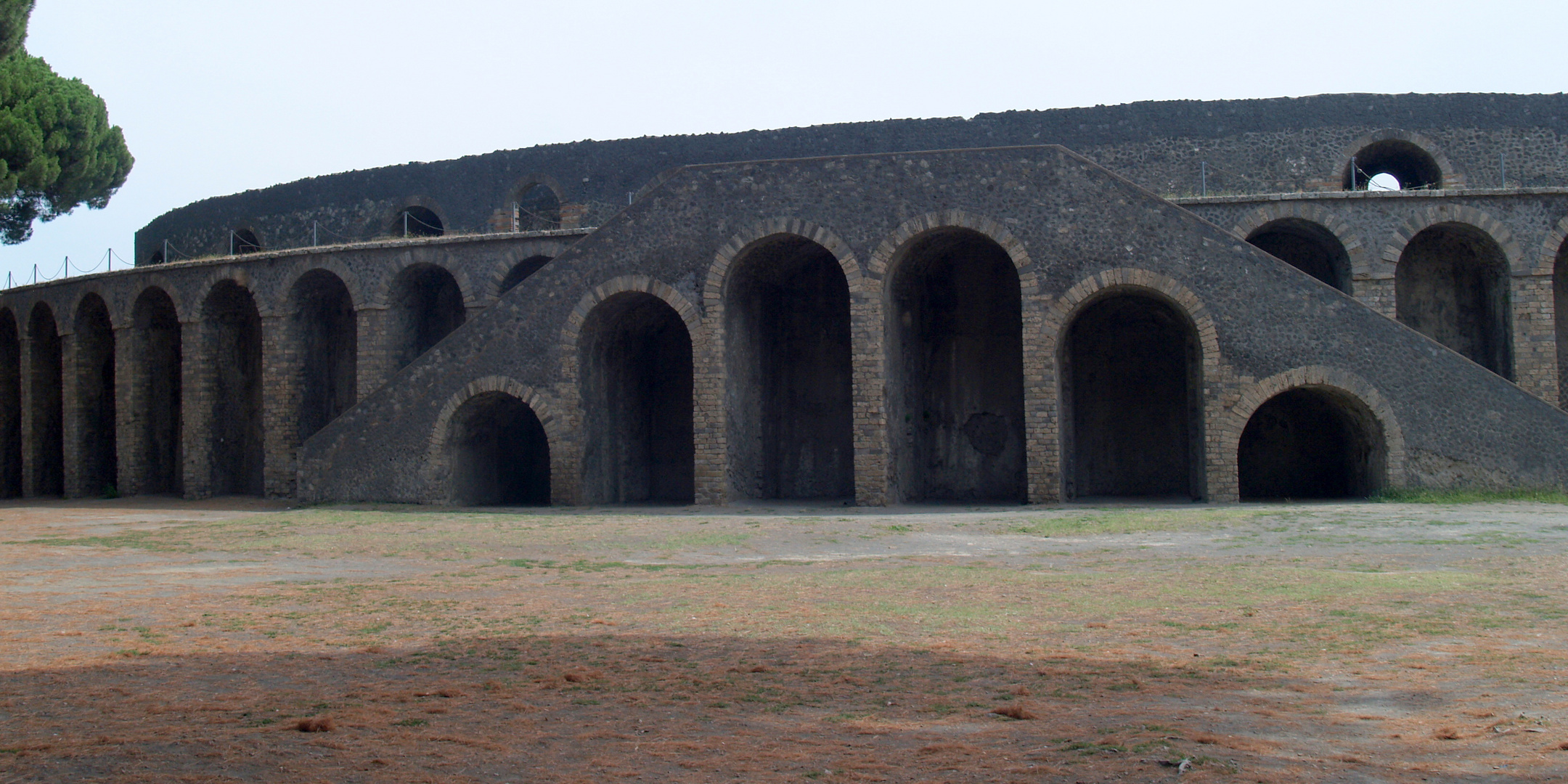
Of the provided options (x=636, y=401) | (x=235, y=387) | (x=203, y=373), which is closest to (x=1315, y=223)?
(x=636, y=401)

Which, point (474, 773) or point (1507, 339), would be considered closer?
point (474, 773)

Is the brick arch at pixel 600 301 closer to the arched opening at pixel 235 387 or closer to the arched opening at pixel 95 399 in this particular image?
the arched opening at pixel 235 387

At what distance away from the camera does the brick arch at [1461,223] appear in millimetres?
16703

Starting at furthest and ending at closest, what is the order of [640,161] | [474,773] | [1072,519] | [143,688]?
[640,161], [1072,519], [143,688], [474,773]

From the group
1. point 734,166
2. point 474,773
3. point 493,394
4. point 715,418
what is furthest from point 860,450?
point 474,773

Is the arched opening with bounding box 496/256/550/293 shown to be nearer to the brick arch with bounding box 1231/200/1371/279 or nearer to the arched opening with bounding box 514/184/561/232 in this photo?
the arched opening with bounding box 514/184/561/232

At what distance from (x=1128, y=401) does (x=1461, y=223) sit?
16.8 feet

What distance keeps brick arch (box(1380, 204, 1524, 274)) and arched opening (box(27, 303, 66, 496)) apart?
25361 millimetres

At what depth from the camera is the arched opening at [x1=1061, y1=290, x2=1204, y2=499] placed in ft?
60.2

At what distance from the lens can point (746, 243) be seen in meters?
16.5

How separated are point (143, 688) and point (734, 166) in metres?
12.1

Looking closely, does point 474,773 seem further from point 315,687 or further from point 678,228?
point 678,228

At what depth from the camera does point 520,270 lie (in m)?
20.9

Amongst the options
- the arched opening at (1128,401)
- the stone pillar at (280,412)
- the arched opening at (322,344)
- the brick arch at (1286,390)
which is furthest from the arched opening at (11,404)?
the brick arch at (1286,390)
